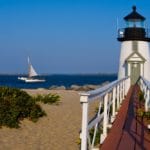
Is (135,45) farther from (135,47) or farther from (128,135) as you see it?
(128,135)

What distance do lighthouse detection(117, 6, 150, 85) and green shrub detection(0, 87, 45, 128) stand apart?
13.8 metres

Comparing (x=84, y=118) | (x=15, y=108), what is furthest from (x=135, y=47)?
(x=84, y=118)

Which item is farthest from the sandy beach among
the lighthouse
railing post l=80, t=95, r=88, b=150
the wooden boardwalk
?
the lighthouse

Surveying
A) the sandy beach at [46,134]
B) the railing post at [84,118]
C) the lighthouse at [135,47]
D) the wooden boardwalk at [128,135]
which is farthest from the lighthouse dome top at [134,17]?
the railing post at [84,118]

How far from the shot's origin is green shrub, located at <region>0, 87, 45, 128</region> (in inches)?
482

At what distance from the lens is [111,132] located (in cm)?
870

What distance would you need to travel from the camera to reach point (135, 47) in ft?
88.8

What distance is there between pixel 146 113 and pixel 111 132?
103 inches

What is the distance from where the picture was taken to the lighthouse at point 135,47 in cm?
2697

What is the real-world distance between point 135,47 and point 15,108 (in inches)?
617

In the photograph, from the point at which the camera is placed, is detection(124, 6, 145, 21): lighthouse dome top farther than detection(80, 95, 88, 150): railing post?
Yes

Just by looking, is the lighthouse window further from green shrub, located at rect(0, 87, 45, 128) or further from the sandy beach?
green shrub, located at rect(0, 87, 45, 128)

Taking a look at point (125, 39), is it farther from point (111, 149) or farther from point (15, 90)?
point (111, 149)

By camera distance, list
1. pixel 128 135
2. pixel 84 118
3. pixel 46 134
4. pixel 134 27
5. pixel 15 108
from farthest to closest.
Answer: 1. pixel 134 27
2. pixel 15 108
3. pixel 46 134
4. pixel 128 135
5. pixel 84 118
